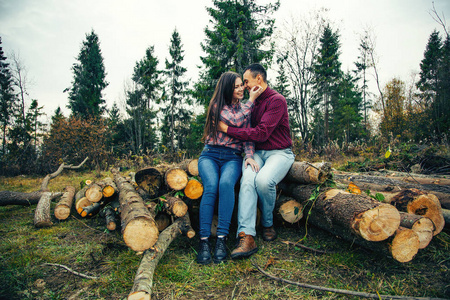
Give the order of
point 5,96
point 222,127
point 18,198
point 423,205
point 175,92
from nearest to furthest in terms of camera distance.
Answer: point 423,205
point 222,127
point 18,198
point 5,96
point 175,92

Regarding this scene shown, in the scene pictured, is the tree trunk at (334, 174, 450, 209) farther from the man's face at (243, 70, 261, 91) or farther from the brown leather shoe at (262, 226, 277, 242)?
the man's face at (243, 70, 261, 91)

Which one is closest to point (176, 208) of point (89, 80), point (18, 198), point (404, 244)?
point (404, 244)

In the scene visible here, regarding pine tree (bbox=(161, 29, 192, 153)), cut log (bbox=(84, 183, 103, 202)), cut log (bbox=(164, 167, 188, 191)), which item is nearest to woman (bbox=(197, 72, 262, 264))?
cut log (bbox=(164, 167, 188, 191))

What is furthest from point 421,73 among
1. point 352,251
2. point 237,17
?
point 352,251

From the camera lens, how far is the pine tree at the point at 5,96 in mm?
16312

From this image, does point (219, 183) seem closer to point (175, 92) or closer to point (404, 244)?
point (404, 244)

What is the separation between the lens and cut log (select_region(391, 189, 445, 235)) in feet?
6.40

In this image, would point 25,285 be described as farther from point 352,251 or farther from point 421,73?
point 421,73

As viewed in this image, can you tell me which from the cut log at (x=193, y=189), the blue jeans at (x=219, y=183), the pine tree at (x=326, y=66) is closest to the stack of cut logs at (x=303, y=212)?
the cut log at (x=193, y=189)

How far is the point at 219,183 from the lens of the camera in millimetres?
2305

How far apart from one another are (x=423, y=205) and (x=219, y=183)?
1.88m

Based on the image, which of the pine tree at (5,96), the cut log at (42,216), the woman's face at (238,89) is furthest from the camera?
the pine tree at (5,96)

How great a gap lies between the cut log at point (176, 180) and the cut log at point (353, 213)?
4.44 ft

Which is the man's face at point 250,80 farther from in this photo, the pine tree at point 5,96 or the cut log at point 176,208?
the pine tree at point 5,96
